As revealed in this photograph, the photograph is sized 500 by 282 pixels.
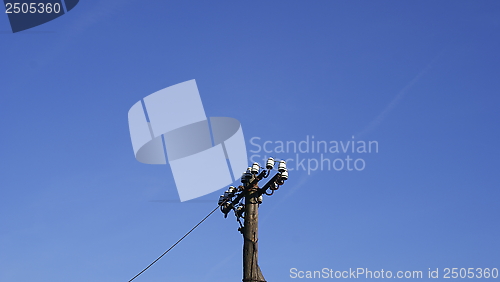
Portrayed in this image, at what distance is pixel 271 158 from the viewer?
55.3ft

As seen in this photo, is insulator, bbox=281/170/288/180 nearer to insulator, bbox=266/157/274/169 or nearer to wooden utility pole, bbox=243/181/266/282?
insulator, bbox=266/157/274/169

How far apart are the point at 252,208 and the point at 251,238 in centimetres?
84

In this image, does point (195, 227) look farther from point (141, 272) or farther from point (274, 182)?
point (274, 182)

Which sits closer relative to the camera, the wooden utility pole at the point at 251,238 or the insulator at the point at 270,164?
the wooden utility pole at the point at 251,238

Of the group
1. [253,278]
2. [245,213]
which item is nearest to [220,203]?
[245,213]

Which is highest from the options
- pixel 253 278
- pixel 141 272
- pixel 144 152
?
pixel 144 152

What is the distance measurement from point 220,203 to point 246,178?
154 cm

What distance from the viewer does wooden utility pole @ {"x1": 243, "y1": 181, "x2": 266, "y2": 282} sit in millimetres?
16169

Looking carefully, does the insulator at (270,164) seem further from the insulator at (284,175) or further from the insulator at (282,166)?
the insulator at (284,175)

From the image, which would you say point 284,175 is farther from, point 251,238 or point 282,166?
point 251,238

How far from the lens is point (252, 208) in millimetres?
16750

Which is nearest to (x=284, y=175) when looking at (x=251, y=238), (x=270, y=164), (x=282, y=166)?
(x=282, y=166)

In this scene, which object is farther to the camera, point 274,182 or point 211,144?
point 211,144

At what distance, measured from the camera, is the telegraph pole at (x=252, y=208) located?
16250mm
